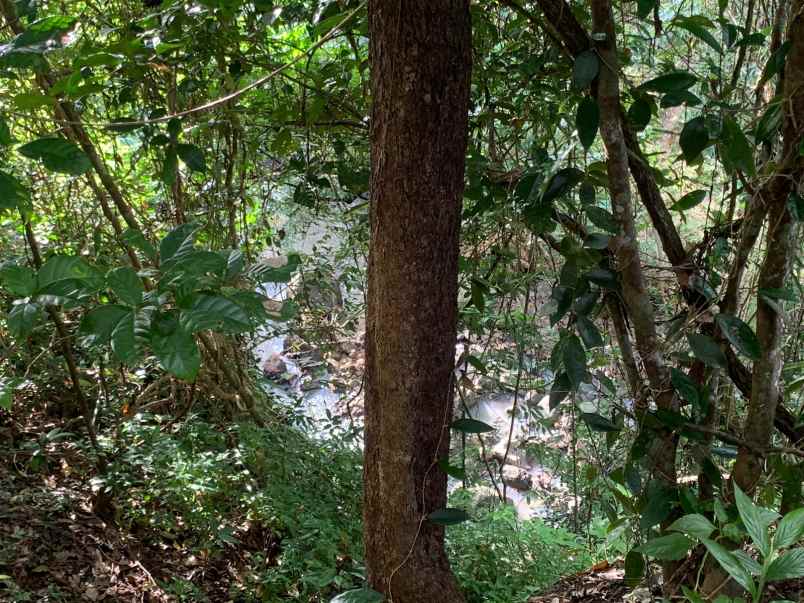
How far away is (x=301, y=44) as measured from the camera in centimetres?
290

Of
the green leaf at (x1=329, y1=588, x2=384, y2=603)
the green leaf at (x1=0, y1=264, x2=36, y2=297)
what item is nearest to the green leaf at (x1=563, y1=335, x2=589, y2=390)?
the green leaf at (x1=329, y1=588, x2=384, y2=603)

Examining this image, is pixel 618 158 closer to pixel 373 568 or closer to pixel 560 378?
pixel 560 378

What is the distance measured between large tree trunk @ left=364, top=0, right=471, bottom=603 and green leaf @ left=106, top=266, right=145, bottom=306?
0.50 metres

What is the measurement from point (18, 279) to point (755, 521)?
1.05m

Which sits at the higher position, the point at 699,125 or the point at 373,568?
the point at 699,125

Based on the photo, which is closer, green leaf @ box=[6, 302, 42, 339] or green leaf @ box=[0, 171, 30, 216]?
green leaf @ box=[0, 171, 30, 216]

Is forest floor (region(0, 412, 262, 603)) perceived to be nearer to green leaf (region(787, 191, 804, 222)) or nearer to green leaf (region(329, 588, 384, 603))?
green leaf (region(329, 588, 384, 603))

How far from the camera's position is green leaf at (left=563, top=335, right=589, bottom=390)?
1.33m

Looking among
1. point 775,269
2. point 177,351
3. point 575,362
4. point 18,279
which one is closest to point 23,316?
point 18,279

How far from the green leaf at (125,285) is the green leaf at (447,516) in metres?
0.73

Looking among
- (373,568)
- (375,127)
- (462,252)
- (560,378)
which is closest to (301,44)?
(462,252)

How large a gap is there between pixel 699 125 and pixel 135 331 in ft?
3.37

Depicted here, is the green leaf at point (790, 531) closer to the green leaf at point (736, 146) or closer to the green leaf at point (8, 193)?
the green leaf at point (736, 146)

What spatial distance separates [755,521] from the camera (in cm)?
96
